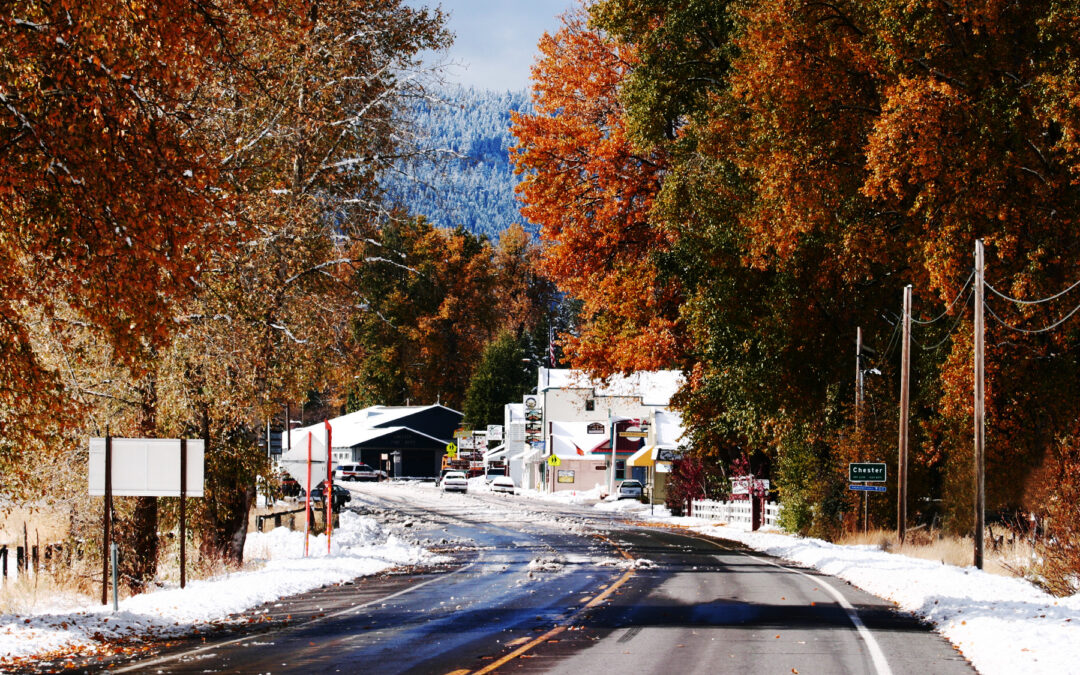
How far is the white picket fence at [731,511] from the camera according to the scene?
150 feet

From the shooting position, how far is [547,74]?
1781 inches

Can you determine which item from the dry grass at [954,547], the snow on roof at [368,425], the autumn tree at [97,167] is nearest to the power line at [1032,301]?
the dry grass at [954,547]

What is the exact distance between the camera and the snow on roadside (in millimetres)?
12664

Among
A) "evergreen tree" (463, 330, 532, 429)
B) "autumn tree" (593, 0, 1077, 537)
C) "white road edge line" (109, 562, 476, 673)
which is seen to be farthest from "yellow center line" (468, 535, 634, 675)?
"evergreen tree" (463, 330, 532, 429)

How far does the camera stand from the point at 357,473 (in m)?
111

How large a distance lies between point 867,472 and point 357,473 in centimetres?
8358

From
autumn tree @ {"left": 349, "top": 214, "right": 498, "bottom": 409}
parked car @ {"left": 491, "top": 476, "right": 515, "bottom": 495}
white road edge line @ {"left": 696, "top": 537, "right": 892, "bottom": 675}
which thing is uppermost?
autumn tree @ {"left": 349, "top": 214, "right": 498, "bottom": 409}

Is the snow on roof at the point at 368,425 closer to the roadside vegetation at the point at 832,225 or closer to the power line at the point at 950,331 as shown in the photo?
the roadside vegetation at the point at 832,225

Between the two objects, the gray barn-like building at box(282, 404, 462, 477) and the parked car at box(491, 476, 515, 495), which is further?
the gray barn-like building at box(282, 404, 462, 477)

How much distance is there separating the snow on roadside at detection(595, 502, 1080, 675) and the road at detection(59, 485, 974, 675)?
435 millimetres

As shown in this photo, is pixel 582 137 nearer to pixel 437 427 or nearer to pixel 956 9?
pixel 956 9

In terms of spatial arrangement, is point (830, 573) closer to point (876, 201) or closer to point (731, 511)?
point (876, 201)

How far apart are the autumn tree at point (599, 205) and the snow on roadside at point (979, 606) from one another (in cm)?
1218

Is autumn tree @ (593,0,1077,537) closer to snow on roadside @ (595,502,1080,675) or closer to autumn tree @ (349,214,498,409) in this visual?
snow on roadside @ (595,502,1080,675)
